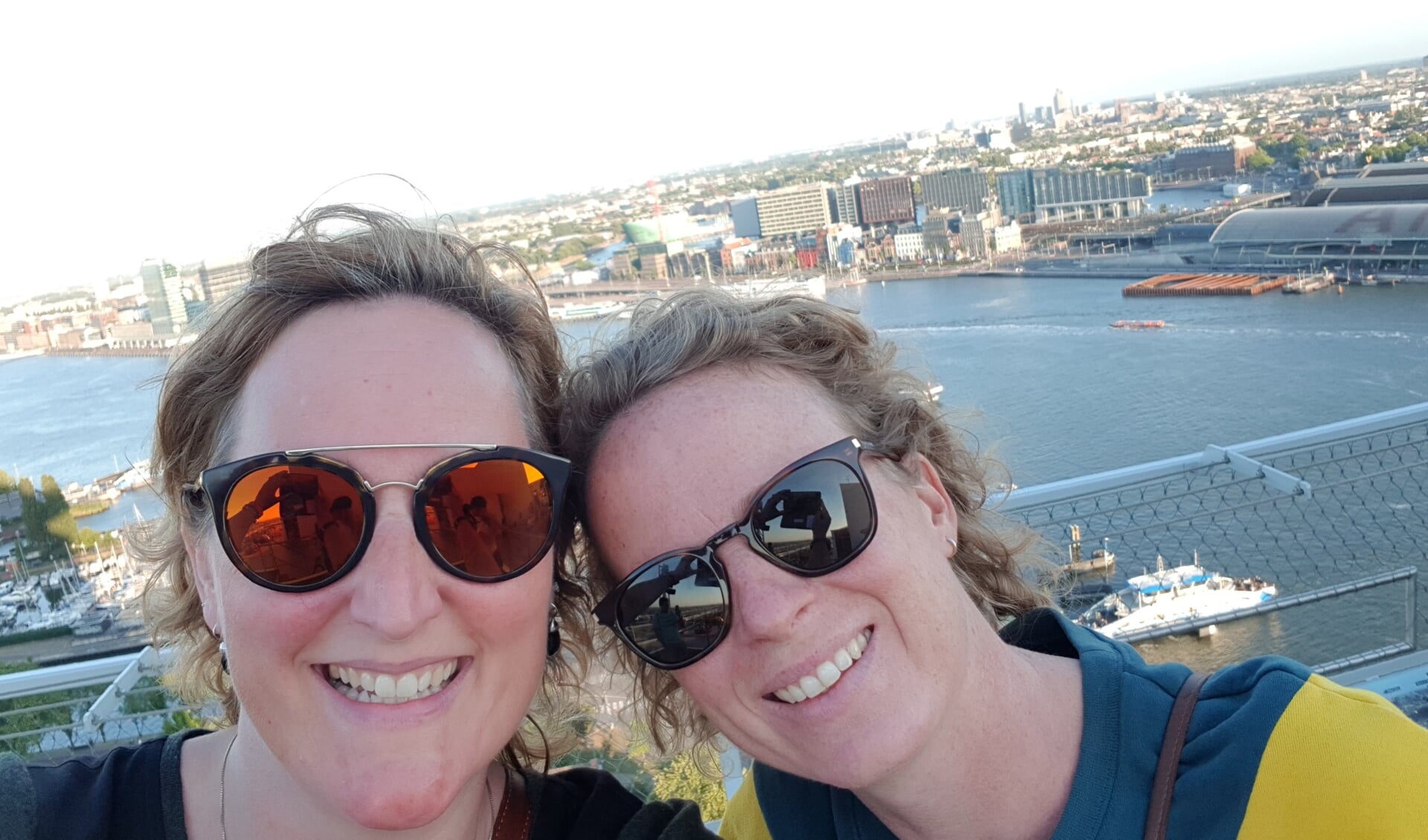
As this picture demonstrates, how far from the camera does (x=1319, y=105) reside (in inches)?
866

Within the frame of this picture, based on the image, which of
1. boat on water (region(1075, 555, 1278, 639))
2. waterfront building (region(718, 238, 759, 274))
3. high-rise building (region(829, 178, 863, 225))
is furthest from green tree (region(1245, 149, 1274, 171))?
boat on water (region(1075, 555, 1278, 639))

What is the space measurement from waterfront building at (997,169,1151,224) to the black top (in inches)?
905

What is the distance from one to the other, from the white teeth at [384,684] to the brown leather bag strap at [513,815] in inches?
4.7

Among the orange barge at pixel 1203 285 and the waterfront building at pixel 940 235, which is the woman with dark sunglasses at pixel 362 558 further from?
the waterfront building at pixel 940 235

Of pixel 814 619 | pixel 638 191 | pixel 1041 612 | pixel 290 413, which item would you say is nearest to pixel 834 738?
pixel 814 619

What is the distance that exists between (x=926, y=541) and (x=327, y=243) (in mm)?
382

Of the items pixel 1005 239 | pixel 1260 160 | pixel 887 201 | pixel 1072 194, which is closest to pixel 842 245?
pixel 1005 239

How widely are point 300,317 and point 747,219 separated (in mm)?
30186

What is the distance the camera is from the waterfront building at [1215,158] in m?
20.9

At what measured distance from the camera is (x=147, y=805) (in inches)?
23.6

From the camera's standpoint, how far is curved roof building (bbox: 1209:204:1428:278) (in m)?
12.7

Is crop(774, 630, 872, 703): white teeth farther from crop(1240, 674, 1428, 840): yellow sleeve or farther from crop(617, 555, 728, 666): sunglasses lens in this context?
crop(1240, 674, 1428, 840): yellow sleeve

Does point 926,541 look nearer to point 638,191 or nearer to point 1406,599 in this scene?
point 1406,599

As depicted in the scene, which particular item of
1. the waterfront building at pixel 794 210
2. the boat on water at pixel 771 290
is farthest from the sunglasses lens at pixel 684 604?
the waterfront building at pixel 794 210
